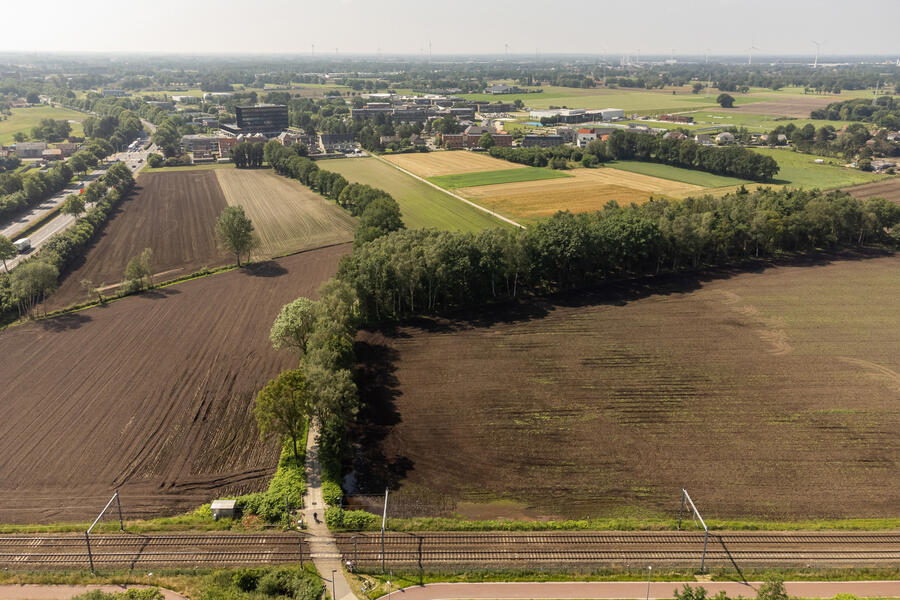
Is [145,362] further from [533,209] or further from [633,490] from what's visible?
[533,209]

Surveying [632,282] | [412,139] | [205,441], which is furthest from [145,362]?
[412,139]

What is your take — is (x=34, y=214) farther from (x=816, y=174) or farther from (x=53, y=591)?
(x=816, y=174)

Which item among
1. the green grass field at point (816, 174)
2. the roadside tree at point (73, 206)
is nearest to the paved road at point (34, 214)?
the roadside tree at point (73, 206)

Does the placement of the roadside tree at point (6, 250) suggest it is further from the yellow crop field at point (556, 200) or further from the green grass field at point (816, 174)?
the green grass field at point (816, 174)

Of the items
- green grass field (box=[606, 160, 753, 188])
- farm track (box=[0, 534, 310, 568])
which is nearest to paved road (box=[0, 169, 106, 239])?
farm track (box=[0, 534, 310, 568])

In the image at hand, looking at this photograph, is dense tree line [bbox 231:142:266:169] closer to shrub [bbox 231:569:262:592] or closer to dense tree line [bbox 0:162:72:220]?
dense tree line [bbox 0:162:72:220]

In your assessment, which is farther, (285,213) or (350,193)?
(350,193)

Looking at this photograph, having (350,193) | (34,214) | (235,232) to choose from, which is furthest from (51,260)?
(350,193)
